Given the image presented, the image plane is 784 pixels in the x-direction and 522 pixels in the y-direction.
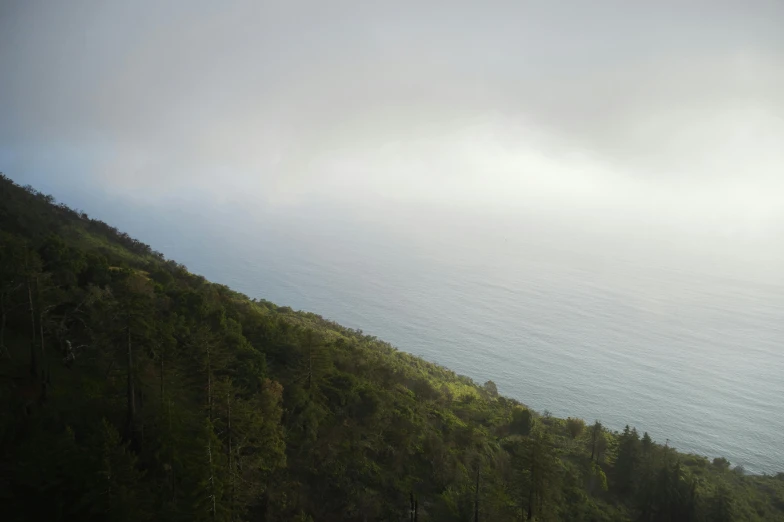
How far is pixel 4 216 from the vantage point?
43.5 meters

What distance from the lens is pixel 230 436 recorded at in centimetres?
2023

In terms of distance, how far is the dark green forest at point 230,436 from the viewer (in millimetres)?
16047

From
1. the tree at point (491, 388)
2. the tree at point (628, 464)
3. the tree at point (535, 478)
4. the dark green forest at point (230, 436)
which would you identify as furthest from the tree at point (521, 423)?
the tree at point (491, 388)

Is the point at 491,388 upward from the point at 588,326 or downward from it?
downward

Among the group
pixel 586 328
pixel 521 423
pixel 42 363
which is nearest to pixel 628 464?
pixel 521 423

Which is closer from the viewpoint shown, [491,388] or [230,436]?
[230,436]

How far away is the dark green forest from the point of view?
16047mm

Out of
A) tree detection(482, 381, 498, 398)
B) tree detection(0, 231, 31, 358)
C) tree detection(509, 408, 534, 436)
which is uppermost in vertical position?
tree detection(0, 231, 31, 358)

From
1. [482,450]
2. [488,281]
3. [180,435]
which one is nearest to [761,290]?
[488,281]

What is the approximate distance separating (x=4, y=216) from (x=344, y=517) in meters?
49.3

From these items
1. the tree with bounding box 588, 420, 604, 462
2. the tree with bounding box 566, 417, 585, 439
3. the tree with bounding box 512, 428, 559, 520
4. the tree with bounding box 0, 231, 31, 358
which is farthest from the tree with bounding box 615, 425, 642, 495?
the tree with bounding box 0, 231, 31, 358

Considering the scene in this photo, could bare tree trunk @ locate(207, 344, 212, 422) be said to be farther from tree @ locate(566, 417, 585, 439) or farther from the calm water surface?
the calm water surface

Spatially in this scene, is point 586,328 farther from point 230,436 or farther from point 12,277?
point 12,277

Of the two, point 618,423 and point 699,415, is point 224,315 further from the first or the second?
point 699,415
